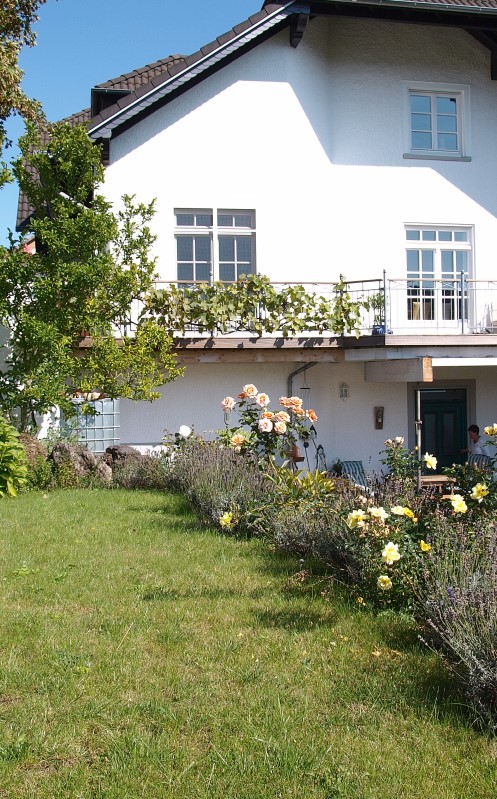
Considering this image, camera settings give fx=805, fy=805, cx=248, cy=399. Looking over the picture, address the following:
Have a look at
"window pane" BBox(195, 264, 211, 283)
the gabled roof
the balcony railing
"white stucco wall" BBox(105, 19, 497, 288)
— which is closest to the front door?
the balcony railing

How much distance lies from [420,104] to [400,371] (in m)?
6.04

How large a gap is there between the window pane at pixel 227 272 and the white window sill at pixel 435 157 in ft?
13.8

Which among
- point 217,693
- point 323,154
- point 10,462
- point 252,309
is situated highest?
point 323,154

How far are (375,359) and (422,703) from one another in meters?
10.4

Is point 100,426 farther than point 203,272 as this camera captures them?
No

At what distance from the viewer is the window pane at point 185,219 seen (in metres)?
15.1

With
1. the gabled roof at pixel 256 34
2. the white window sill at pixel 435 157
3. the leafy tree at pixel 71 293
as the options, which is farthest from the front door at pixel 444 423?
the gabled roof at pixel 256 34

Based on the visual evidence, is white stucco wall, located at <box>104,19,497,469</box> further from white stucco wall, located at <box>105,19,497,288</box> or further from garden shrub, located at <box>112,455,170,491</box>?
garden shrub, located at <box>112,455,170,491</box>

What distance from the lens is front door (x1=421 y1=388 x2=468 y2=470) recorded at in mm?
16188

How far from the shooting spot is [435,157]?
16109mm

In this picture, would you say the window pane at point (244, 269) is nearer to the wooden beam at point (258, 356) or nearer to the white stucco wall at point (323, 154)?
the white stucco wall at point (323, 154)

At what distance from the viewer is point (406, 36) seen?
1598 centimetres

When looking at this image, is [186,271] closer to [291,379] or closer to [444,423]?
[291,379]

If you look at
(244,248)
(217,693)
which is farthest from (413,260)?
(217,693)
